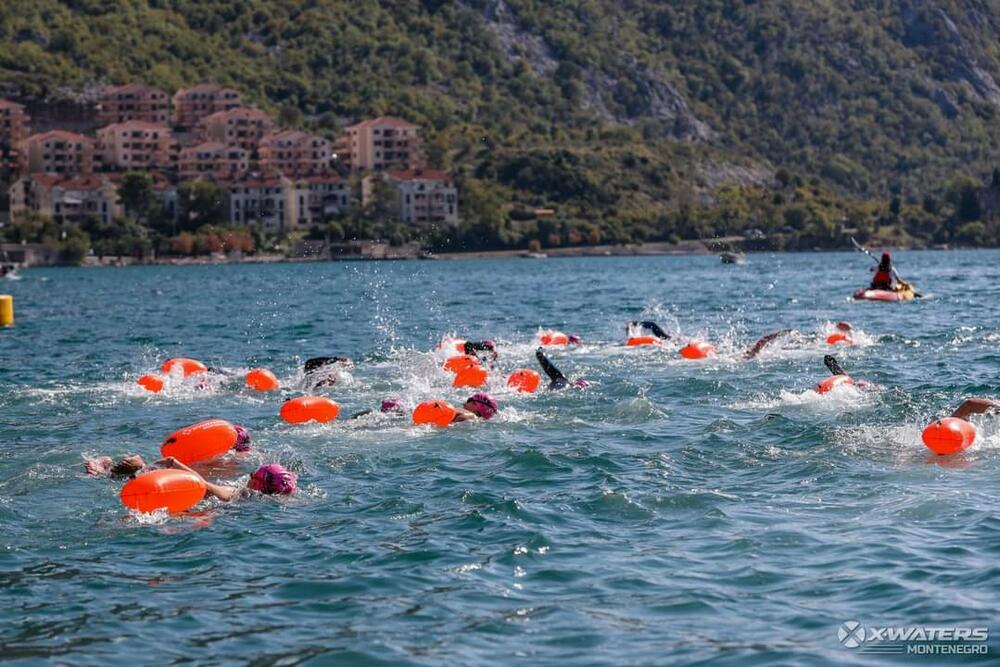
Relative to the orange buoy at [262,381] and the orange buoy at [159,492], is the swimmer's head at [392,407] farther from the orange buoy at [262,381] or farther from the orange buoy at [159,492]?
the orange buoy at [159,492]

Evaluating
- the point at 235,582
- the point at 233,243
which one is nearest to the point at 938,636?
the point at 235,582

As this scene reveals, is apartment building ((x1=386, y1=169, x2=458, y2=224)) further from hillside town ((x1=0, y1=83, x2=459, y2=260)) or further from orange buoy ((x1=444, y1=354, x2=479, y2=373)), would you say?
orange buoy ((x1=444, y1=354, x2=479, y2=373))

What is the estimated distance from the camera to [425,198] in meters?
179

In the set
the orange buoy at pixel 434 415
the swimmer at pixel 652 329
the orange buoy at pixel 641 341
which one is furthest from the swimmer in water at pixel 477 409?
the orange buoy at pixel 641 341

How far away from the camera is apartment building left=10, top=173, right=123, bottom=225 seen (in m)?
171

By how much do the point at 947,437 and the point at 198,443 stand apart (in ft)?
33.5

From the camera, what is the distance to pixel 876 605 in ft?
49.2

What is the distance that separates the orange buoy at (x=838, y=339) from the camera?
38.0m

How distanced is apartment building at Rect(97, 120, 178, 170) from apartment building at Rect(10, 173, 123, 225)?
18.4 meters

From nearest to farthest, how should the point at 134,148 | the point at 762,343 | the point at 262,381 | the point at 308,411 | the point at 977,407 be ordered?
1. the point at 977,407
2. the point at 308,411
3. the point at 262,381
4. the point at 762,343
5. the point at 134,148

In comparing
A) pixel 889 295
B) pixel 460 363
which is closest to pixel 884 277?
pixel 889 295

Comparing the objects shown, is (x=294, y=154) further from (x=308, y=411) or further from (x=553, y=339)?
(x=308, y=411)

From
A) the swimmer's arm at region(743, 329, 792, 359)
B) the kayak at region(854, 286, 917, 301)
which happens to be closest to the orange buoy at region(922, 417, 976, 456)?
the swimmer's arm at region(743, 329, 792, 359)

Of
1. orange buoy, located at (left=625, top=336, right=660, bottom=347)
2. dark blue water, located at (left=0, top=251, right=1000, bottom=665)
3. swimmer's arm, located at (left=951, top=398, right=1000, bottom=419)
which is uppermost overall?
swimmer's arm, located at (left=951, top=398, right=1000, bottom=419)
